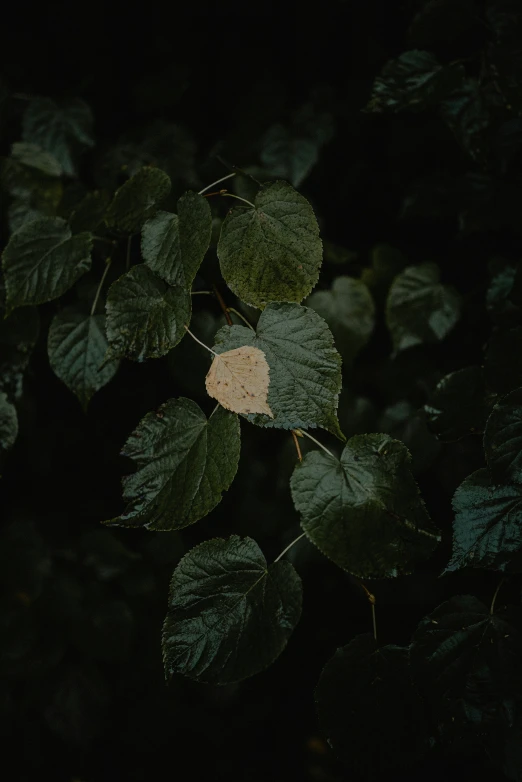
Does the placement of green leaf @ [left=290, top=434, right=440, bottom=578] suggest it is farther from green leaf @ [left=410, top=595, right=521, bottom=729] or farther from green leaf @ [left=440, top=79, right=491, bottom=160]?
green leaf @ [left=440, top=79, right=491, bottom=160]

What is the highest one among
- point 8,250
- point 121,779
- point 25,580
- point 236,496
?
point 8,250

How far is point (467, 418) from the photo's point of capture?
77cm

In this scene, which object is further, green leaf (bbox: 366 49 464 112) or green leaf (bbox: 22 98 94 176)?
green leaf (bbox: 22 98 94 176)

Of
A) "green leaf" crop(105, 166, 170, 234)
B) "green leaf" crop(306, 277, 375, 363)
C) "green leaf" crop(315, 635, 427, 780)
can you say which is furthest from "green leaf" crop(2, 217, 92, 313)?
"green leaf" crop(315, 635, 427, 780)

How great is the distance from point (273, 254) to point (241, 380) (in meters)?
0.14

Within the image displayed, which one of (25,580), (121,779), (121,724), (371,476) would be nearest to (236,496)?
(25,580)

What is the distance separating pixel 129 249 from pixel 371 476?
0.46 m

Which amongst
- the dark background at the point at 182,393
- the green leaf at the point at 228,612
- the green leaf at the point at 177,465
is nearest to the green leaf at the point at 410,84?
the dark background at the point at 182,393

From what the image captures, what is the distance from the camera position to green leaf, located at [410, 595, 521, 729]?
1.86 ft

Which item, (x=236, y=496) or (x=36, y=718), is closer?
(x=236, y=496)

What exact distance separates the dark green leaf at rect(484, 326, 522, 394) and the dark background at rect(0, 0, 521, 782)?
336mm

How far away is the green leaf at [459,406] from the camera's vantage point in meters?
0.77

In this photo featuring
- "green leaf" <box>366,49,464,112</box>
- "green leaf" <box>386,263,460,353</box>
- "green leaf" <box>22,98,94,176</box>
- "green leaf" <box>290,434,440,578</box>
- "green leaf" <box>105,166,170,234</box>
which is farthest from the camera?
"green leaf" <box>22,98,94,176</box>

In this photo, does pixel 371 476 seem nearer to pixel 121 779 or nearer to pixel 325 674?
pixel 325 674
